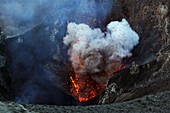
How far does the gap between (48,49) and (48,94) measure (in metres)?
4.61

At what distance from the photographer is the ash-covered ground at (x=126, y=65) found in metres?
14.5

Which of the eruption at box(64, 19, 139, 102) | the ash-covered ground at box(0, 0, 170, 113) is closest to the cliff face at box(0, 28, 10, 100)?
the ash-covered ground at box(0, 0, 170, 113)

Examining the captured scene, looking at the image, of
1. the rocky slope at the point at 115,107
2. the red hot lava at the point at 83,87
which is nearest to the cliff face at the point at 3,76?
the red hot lava at the point at 83,87

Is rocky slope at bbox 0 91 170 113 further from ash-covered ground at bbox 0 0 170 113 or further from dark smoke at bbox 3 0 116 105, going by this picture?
dark smoke at bbox 3 0 116 105

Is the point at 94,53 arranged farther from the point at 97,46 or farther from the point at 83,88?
the point at 83,88

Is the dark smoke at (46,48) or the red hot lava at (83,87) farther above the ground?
the dark smoke at (46,48)

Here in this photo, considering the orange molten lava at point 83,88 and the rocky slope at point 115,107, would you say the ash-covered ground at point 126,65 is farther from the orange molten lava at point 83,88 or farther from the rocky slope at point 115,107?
the orange molten lava at point 83,88

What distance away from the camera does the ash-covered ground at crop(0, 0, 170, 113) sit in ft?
47.7

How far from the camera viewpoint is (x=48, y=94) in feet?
99.0

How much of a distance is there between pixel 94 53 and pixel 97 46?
2.41 ft

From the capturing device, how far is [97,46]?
92.0 ft

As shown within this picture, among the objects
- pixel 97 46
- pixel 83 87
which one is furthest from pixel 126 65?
pixel 83 87

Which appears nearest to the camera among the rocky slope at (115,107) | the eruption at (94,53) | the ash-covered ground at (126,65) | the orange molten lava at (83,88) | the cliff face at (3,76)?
the rocky slope at (115,107)

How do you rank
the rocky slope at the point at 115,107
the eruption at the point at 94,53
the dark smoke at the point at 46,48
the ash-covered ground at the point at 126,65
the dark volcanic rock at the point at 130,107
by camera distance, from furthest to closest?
the dark smoke at the point at 46,48 → the eruption at the point at 94,53 → the ash-covered ground at the point at 126,65 → the dark volcanic rock at the point at 130,107 → the rocky slope at the point at 115,107
